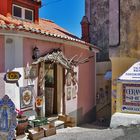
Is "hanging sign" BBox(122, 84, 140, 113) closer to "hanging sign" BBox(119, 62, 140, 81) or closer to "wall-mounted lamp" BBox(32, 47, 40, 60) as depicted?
"hanging sign" BBox(119, 62, 140, 81)

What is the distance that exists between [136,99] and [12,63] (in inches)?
201

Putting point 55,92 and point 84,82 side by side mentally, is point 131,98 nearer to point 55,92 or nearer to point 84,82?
point 55,92

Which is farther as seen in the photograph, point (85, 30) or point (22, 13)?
point (85, 30)

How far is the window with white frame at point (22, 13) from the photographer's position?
12.8m

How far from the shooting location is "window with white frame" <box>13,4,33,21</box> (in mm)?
12848

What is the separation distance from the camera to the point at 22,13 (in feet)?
43.5

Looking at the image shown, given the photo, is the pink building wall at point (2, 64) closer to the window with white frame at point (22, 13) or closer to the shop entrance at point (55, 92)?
the window with white frame at point (22, 13)

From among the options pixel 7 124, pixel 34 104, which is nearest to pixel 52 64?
pixel 34 104

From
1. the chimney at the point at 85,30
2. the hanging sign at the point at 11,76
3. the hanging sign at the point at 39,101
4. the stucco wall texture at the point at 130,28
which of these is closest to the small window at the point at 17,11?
the hanging sign at the point at 11,76

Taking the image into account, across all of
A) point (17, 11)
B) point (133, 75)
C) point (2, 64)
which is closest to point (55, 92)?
point (17, 11)

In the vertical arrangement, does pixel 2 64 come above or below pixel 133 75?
above

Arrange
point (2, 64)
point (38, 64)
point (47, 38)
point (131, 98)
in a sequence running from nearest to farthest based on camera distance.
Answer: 1. point (131, 98)
2. point (2, 64)
3. point (38, 64)
4. point (47, 38)

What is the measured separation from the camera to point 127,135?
21.2 ft

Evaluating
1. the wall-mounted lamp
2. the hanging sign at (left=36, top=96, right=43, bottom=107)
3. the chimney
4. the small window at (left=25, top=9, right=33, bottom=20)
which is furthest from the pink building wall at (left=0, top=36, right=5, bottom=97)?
the chimney
